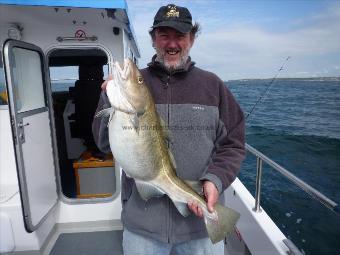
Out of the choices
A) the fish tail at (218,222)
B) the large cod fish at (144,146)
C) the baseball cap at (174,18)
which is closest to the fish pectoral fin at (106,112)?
the large cod fish at (144,146)

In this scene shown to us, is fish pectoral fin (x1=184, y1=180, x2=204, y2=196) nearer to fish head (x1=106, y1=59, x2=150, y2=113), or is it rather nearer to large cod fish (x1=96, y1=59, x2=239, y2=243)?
large cod fish (x1=96, y1=59, x2=239, y2=243)

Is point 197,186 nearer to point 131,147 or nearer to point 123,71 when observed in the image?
point 131,147

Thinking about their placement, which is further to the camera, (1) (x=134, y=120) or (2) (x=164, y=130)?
(2) (x=164, y=130)

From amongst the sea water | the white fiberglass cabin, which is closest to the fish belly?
the white fiberglass cabin

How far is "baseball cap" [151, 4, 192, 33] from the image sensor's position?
6.82 ft

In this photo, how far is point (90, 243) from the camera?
4.18 metres

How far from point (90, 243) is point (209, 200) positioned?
107 inches

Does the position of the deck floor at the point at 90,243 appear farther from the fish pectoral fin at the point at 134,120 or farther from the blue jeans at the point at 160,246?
the fish pectoral fin at the point at 134,120

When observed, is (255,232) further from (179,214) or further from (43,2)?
(43,2)

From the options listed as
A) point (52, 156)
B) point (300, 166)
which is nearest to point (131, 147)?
point (52, 156)

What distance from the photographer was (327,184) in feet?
28.2

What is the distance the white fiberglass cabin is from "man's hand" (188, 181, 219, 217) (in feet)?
3.74

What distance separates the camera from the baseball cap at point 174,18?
2.08 metres

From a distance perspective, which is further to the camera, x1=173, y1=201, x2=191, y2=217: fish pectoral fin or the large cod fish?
x1=173, y1=201, x2=191, y2=217: fish pectoral fin
